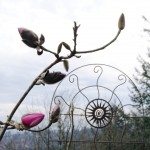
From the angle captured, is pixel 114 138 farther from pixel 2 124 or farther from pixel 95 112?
pixel 2 124

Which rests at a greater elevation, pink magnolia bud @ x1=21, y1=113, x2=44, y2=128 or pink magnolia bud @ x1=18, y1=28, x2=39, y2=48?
pink magnolia bud @ x1=18, y1=28, x2=39, y2=48

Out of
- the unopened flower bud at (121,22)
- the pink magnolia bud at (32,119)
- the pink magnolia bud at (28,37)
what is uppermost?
the unopened flower bud at (121,22)

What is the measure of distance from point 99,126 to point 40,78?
62.5 inches

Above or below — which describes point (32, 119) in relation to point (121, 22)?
below

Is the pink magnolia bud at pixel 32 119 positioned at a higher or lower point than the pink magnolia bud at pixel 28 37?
lower

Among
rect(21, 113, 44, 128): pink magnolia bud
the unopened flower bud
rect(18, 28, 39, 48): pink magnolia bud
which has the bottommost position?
rect(21, 113, 44, 128): pink magnolia bud

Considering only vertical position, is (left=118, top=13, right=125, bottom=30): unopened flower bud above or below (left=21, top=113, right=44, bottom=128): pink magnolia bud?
above

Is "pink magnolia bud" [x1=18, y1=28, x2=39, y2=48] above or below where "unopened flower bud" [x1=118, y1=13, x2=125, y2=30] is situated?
below

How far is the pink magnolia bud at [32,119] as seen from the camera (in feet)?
1.21

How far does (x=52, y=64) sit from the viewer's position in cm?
40

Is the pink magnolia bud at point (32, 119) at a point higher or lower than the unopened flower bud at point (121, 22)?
lower

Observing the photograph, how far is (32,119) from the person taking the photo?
37cm

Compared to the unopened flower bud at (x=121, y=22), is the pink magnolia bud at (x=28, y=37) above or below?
below

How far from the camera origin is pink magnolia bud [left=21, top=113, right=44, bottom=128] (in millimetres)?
369
